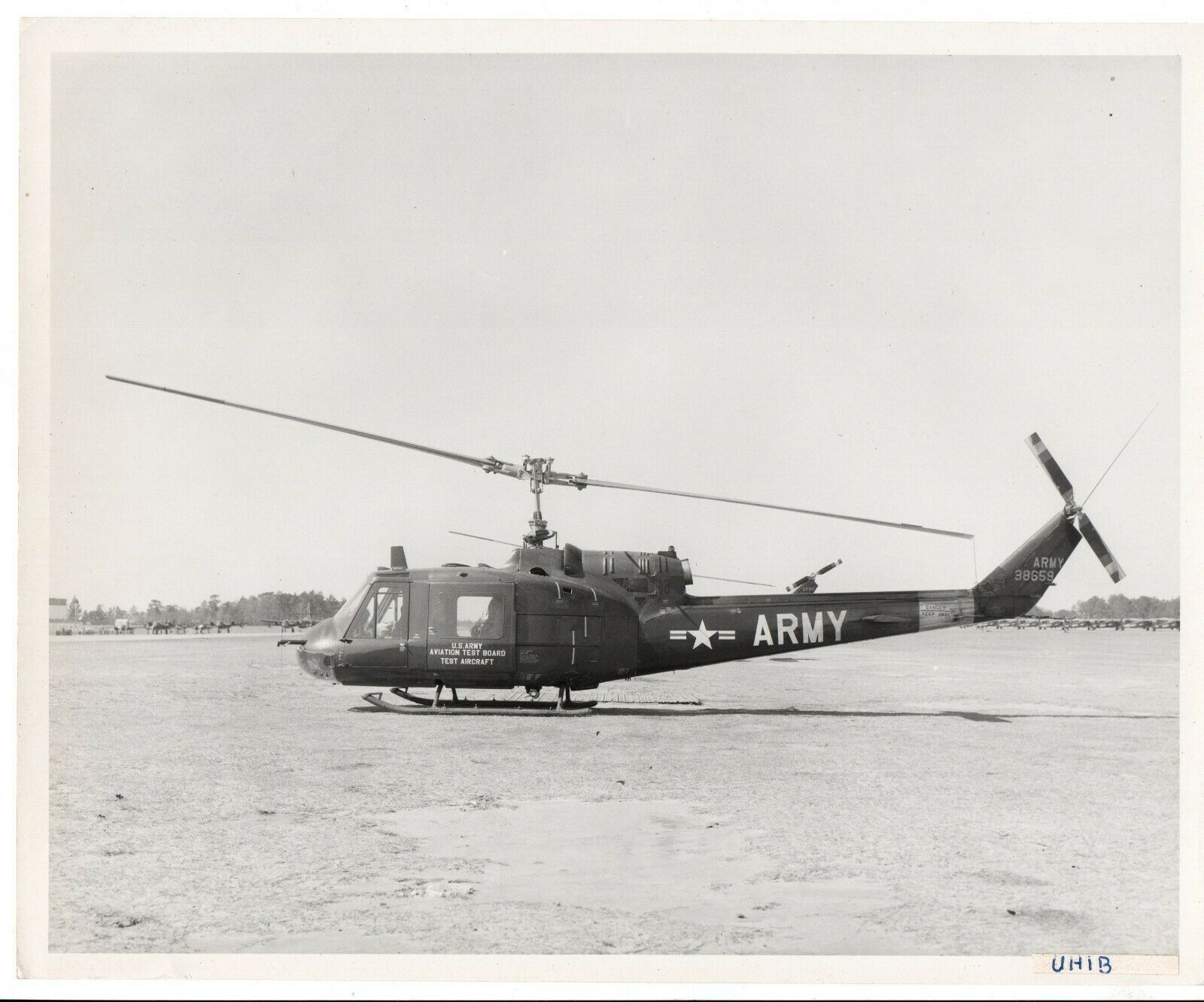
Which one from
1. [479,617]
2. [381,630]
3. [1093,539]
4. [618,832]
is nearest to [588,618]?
[479,617]

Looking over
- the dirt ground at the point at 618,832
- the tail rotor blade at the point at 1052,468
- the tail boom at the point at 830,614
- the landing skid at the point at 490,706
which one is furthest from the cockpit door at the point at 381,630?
the tail rotor blade at the point at 1052,468

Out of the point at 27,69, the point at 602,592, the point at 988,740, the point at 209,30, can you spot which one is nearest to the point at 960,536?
the point at 988,740

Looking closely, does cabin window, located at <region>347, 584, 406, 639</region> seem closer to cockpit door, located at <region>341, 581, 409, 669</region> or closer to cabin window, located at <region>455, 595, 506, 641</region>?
cockpit door, located at <region>341, 581, 409, 669</region>

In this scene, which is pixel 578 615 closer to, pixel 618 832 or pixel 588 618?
pixel 588 618

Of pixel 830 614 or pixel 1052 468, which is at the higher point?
pixel 1052 468

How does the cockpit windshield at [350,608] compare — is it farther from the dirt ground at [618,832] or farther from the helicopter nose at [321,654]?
the dirt ground at [618,832]

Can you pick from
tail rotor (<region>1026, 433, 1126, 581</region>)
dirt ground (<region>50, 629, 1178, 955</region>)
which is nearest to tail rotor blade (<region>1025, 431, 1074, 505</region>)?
tail rotor (<region>1026, 433, 1126, 581</region>)
